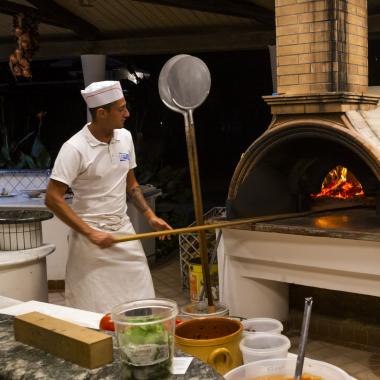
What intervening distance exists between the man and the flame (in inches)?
62.5

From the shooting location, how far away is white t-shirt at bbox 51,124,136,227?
316 centimetres

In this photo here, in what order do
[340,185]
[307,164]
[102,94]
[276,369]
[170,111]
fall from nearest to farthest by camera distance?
[276,369] < [102,94] < [307,164] < [340,185] < [170,111]

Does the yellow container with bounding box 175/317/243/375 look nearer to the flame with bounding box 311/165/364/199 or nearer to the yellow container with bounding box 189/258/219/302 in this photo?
the flame with bounding box 311/165/364/199

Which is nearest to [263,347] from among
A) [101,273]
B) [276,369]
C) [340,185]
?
[276,369]

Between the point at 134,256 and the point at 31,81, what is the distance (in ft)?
25.6

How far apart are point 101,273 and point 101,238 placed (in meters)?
0.41

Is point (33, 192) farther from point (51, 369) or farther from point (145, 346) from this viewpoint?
point (145, 346)

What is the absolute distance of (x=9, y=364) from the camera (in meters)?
1.54

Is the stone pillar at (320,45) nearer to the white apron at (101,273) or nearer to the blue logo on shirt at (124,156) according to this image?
the blue logo on shirt at (124,156)

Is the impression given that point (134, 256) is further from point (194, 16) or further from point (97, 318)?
point (194, 16)

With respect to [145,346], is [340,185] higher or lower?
higher

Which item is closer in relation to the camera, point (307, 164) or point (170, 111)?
point (307, 164)

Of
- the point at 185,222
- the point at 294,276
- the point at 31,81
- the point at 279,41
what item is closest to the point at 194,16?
the point at 185,222

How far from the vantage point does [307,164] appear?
427 centimetres
